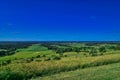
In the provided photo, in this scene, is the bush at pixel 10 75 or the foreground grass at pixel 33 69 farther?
the foreground grass at pixel 33 69

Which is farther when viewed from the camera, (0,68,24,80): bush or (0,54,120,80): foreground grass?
(0,54,120,80): foreground grass

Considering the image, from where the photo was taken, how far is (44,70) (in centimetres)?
1650

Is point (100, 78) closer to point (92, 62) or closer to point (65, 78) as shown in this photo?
point (65, 78)

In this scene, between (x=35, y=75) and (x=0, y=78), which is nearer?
(x=0, y=78)

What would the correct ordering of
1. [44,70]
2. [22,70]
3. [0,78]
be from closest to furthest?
[0,78], [22,70], [44,70]

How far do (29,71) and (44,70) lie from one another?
140cm

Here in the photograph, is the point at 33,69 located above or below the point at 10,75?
above

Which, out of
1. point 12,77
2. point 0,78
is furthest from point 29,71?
point 0,78

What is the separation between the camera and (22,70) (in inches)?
607

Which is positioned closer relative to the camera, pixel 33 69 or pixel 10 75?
A: pixel 10 75

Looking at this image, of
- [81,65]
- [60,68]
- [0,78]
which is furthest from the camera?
[81,65]

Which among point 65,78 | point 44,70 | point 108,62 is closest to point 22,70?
point 44,70

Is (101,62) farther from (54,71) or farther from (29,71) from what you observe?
(29,71)

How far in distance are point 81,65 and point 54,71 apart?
3982 millimetres
